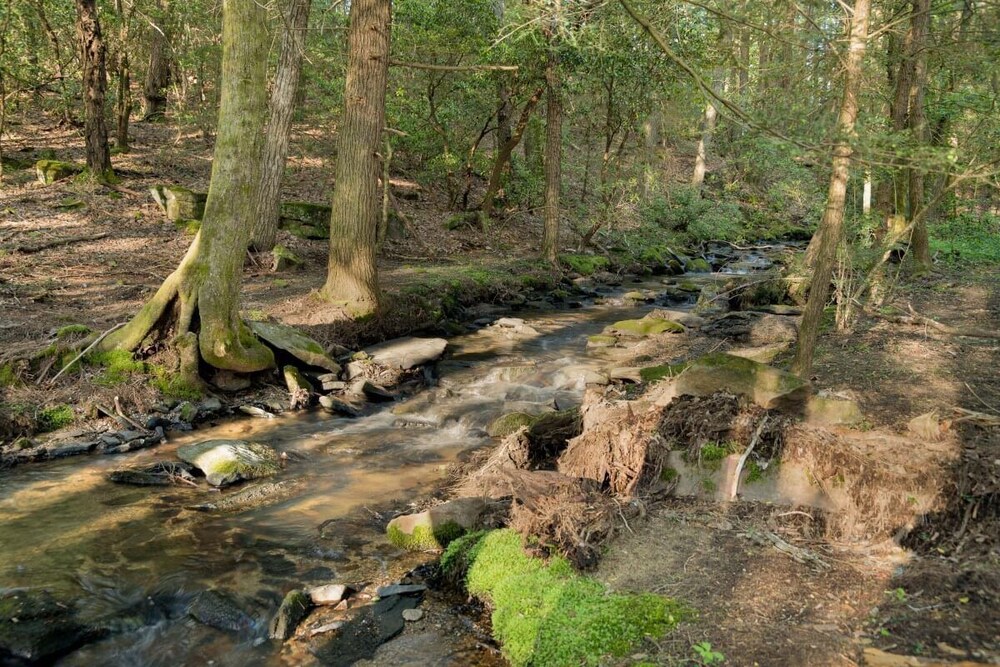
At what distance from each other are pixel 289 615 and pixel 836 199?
5918 mm

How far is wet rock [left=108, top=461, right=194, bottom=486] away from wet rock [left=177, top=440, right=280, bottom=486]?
17 centimetres

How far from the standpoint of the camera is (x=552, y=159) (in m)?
17.9

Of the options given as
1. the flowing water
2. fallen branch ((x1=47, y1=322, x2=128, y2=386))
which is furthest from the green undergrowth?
fallen branch ((x1=47, y1=322, x2=128, y2=386))

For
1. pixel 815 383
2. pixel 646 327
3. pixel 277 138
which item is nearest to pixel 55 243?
pixel 277 138

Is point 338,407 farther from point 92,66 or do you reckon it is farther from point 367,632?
point 92,66

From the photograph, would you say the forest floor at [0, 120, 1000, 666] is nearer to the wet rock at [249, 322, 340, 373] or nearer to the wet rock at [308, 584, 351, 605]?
the wet rock at [249, 322, 340, 373]

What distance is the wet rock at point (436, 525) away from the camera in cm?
573

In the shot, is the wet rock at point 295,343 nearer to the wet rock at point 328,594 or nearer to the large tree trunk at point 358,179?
the large tree trunk at point 358,179

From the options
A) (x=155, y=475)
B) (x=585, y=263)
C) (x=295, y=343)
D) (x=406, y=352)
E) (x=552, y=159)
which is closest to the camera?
(x=155, y=475)

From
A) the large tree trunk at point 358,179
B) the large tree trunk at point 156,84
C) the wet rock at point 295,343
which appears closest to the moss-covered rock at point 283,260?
the large tree trunk at point 358,179

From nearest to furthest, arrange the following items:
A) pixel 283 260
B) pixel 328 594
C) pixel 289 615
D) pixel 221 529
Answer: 1. pixel 289 615
2. pixel 328 594
3. pixel 221 529
4. pixel 283 260

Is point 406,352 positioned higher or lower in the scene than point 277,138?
lower

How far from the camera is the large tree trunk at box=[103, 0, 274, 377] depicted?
8.60 meters

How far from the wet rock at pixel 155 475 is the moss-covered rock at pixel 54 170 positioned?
13012mm
